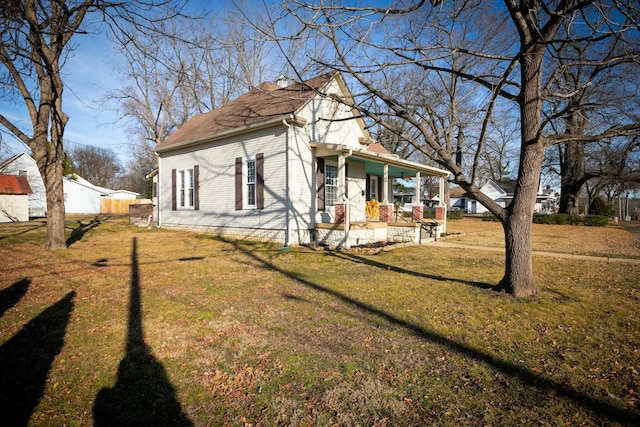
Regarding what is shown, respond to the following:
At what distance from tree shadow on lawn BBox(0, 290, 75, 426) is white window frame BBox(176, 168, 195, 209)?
1130cm

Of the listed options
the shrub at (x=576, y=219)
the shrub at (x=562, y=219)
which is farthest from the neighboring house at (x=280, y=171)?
the shrub at (x=576, y=219)

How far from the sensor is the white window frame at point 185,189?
15.7m

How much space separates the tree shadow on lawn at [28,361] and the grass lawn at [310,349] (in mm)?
18

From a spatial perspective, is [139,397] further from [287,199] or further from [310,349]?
[287,199]

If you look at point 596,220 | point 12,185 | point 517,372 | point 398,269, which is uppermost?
point 12,185

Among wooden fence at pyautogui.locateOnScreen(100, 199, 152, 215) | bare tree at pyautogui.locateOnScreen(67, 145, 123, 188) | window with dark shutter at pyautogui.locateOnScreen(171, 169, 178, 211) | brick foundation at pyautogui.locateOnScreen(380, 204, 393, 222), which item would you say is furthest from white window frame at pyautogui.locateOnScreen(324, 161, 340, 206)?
bare tree at pyautogui.locateOnScreen(67, 145, 123, 188)

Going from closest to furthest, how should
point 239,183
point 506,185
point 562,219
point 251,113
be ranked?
point 239,183, point 251,113, point 562,219, point 506,185

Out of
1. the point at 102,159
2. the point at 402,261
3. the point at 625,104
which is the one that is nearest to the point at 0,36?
the point at 402,261

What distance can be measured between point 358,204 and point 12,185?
2261cm

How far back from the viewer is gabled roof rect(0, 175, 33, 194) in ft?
68.3

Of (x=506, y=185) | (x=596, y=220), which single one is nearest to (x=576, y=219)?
(x=596, y=220)

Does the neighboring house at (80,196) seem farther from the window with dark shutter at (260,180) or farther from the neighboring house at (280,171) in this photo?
the window with dark shutter at (260,180)

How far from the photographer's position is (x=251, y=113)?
44.5 ft

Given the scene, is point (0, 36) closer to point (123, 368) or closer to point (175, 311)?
point (175, 311)
